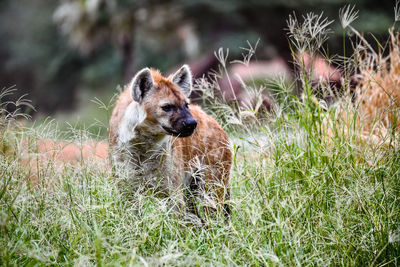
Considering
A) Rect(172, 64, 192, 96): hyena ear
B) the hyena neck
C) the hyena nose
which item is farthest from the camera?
Rect(172, 64, 192, 96): hyena ear

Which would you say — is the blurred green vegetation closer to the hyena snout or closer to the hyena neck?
the hyena snout

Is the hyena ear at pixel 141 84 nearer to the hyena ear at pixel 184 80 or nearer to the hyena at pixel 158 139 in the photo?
the hyena at pixel 158 139

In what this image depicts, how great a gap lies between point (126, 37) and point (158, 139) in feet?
36.9

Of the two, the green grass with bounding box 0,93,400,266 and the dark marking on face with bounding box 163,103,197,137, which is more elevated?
the dark marking on face with bounding box 163,103,197,137

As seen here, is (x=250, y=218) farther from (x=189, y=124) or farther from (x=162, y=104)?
(x=162, y=104)

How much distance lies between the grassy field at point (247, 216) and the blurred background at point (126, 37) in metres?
3.53

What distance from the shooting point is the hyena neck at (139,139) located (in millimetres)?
3547

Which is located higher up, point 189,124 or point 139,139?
point 189,124

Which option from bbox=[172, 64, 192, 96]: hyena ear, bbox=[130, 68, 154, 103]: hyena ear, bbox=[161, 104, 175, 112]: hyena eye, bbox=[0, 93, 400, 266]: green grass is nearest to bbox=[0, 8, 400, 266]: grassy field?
bbox=[0, 93, 400, 266]: green grass

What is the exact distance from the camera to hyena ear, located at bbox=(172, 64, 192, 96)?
12.7 ft

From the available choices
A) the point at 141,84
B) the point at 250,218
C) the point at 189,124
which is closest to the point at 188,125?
the point at 189,124

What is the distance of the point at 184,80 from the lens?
12.9 feet

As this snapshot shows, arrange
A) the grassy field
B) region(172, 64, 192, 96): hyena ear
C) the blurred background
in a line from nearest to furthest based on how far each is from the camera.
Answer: the grassy field, region(172, 64, 192, 96): hyena ear, the blurred background

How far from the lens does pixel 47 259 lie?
2520mm
